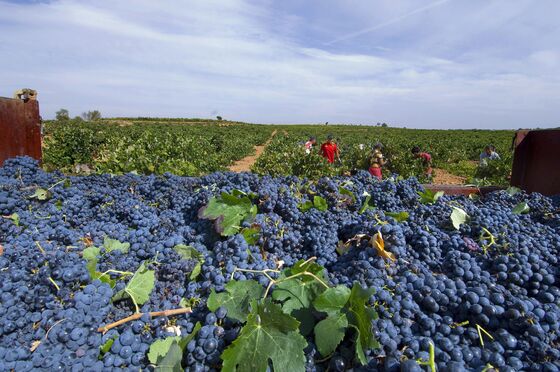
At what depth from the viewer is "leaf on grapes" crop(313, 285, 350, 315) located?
126 cm

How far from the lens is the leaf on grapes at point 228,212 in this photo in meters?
1.86

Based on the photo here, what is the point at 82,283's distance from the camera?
1.41m

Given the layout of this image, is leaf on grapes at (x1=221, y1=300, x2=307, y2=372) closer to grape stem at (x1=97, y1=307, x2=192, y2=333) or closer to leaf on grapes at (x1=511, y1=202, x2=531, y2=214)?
grape stem at (x1=97, y1=307, x2=192, y2=333)

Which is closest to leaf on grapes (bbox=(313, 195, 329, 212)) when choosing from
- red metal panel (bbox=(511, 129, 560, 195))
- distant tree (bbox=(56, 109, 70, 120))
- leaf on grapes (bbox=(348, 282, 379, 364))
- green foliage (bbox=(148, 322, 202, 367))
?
leaf on grapes (bbox=(348, 282, 379, 364))

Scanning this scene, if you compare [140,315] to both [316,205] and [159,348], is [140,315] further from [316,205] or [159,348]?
[316,205]

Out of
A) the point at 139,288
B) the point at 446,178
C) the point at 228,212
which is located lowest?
the point at 446,178

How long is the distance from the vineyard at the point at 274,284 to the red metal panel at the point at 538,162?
4.15ft

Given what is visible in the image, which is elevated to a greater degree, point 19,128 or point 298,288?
point 19,128

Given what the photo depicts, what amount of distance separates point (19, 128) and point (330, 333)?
3522 mm

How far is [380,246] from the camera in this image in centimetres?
158

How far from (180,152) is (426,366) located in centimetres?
1396

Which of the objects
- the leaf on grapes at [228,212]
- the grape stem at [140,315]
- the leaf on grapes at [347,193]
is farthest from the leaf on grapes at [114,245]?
the leaf on grapes at [347,193]

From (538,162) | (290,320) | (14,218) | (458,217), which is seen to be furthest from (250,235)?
(538,162)

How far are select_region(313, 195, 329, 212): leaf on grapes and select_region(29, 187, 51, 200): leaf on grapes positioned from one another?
185cm
